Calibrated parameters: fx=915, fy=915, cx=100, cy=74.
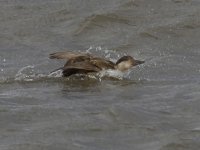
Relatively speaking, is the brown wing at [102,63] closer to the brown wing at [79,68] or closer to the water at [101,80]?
the brown wing at [79,68]

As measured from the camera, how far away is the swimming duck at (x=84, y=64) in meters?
11.1

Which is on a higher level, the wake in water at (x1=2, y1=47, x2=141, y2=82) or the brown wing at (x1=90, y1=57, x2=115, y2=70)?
the brown wing at (x1=90, y1=57, x2=115, y2=70)

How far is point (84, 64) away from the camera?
11.1 m

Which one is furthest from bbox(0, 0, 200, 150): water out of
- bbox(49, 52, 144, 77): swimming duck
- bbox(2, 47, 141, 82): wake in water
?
bbox(49, 52, 144, 77): swimming duck

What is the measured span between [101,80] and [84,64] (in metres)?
0.31

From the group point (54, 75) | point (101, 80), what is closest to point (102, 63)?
point (101, 80)

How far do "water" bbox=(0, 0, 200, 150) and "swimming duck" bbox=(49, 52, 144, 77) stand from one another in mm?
118

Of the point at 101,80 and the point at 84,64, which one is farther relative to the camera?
the point at 101,80

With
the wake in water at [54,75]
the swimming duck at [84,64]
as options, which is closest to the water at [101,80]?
the wake in water at [54,75]

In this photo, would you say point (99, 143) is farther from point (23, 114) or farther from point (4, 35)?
point (4, 35)

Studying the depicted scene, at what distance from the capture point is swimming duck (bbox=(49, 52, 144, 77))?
11.1 meters

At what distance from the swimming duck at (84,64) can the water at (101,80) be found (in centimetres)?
12

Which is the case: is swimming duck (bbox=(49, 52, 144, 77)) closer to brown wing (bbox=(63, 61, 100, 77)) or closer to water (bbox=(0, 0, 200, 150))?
brown wing (bbox=(63, 61, 100, 77))

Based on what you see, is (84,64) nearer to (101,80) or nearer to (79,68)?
(79,68)
